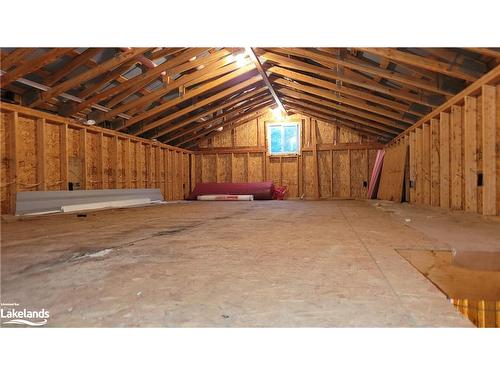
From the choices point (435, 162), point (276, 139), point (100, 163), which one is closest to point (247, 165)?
point (276, 139)

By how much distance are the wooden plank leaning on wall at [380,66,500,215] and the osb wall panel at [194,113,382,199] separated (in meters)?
4.91

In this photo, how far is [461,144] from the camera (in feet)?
21.2

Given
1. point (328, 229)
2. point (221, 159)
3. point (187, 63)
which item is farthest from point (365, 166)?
point (328, 229)

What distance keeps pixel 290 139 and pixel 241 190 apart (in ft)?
11.5

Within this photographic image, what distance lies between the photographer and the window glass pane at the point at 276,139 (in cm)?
1440

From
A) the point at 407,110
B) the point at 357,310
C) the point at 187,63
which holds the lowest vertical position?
the point at 357,310

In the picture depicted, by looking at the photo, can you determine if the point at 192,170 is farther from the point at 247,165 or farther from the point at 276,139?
the point at 276,139

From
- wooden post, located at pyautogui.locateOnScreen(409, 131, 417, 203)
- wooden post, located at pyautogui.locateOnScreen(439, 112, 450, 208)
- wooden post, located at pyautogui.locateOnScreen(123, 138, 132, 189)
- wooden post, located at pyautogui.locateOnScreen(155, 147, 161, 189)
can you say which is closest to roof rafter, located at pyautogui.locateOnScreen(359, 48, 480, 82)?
wooden post, located at pyautogui.locateOnScreen(439, 112, 450, 208)

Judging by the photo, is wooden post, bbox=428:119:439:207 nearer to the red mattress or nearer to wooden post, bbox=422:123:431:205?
wooden post, bbox=422:123:431:205

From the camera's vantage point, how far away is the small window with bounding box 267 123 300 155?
563 inches

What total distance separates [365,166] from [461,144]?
7.21 metres

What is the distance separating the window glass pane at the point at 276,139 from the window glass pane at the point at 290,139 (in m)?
0.26

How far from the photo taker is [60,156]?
8.36 meters
